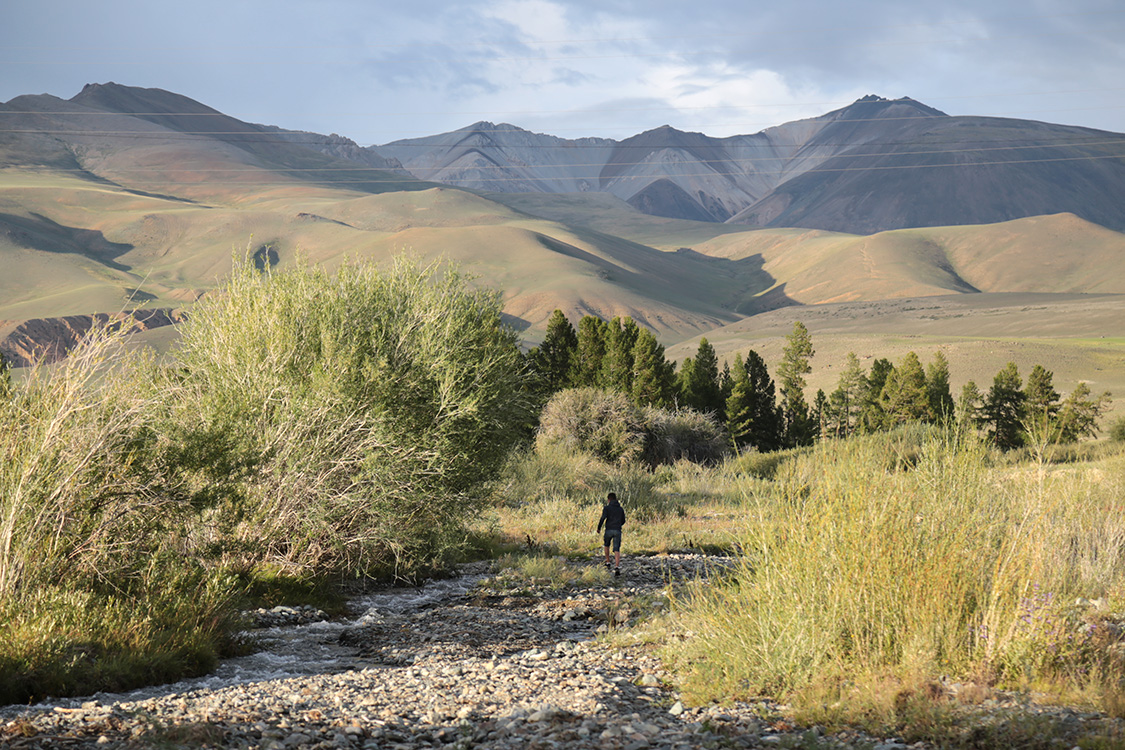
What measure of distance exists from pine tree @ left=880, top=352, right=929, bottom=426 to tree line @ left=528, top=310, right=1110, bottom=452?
5 centimetres

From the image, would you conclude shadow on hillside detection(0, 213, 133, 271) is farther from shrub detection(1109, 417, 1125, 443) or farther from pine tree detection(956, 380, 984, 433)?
shrub detection(1109, 417, 1125, 443)

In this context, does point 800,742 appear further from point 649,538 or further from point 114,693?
point 649,538

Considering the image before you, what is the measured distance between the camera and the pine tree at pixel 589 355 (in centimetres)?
4284

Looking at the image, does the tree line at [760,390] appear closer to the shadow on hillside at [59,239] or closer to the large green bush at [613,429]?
the large green bush at [613,429]

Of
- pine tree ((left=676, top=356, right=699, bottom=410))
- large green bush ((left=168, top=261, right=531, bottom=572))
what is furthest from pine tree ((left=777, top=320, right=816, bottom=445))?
large green bush ((left=168, top=261, right=531, bottom=572))

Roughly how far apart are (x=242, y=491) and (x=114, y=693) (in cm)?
355

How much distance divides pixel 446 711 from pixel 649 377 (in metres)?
35.1

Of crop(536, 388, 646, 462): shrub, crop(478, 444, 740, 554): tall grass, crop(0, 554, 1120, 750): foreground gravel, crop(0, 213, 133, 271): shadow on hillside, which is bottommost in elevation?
A: crop(478, 444, 740, 554): tall grass

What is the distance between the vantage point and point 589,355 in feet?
143

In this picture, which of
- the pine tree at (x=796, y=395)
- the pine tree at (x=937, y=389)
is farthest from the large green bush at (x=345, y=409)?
the pine tree at (x=796, y=395)

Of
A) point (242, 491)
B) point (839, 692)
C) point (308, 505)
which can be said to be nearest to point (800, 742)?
point (839, 692)

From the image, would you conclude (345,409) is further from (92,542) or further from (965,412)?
(965,412)

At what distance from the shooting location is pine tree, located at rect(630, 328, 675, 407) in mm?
40562

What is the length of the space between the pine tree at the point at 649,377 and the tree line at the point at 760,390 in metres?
0.05
